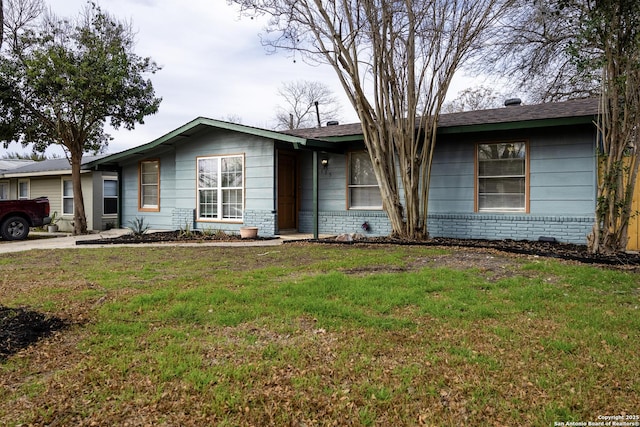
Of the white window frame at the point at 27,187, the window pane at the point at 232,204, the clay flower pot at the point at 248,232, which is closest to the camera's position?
the clay flower pot at the point at 248,232

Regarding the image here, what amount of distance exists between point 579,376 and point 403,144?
6.54m

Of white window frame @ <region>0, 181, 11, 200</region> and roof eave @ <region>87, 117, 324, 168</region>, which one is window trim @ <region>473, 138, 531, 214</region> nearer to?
roof eave @ <region>87, 117, 324, 168</region>

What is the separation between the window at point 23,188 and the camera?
56.3ft

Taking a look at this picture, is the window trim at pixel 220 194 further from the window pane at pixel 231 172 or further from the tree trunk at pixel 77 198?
the tree trunk at pixel 77 198

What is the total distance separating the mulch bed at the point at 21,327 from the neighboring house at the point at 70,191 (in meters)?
11.5

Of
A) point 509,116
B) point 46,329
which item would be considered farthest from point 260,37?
point 46,329

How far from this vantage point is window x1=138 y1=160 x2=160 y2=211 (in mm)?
13508

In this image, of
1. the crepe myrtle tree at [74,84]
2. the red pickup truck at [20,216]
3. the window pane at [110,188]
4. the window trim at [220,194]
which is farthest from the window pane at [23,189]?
the window trim at [220,194]

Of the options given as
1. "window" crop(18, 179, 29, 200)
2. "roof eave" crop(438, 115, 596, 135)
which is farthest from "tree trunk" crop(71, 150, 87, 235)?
"roof eave" crop(438, 115, 596, 135)

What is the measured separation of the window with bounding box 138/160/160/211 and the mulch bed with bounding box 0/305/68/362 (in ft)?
32.9

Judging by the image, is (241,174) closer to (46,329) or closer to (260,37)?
(260,37)

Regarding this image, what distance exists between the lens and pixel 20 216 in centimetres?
1167

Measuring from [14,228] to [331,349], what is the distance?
11729 millimetres

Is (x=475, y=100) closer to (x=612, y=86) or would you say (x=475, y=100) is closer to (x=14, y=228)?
(x=612, y=86)
